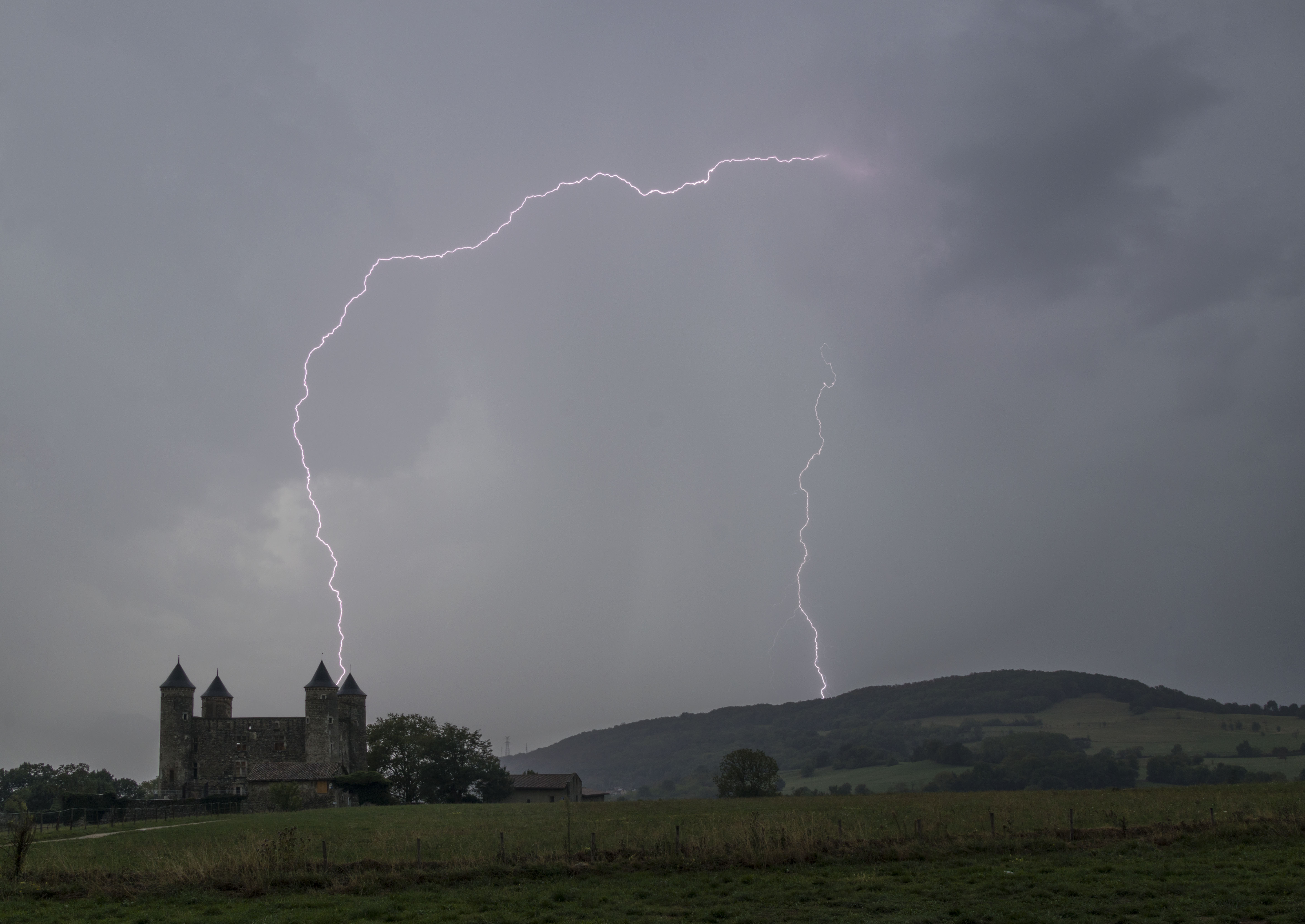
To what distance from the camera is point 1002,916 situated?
1274 centimetres

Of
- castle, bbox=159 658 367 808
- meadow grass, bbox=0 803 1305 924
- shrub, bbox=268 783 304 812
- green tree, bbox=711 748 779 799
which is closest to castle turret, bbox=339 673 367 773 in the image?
castle, bbox=159 658 367 808

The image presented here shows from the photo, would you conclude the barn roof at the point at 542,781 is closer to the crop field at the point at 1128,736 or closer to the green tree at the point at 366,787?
the green tree at the point at 366,787

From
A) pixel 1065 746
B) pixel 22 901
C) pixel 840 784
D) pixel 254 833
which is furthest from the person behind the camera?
pixel 1065 746

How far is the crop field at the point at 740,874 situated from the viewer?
13.6 m

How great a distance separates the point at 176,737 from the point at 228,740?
3.86 meters

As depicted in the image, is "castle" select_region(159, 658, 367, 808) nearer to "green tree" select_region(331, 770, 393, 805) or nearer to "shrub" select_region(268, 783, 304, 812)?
"green tree" select_region(331, 770, 393, 805)

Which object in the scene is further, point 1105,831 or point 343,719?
point 343,719

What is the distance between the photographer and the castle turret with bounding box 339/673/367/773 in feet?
261

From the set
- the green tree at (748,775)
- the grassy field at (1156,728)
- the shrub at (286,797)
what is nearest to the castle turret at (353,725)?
the shrub at (286,797)

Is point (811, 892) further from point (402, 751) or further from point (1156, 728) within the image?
point (1156, 728)

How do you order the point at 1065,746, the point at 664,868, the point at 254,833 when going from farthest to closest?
1. the point at 1065,746
2. the point at 254,833
3. the point at 664,868

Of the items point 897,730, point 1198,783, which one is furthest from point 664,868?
point 897,730

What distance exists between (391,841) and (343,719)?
6112 cm

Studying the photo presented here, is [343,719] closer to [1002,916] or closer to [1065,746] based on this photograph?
[1002,916]
